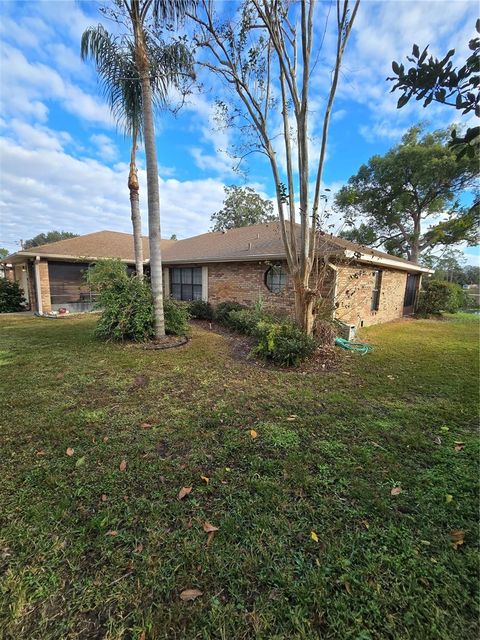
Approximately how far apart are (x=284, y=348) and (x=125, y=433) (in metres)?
3.24

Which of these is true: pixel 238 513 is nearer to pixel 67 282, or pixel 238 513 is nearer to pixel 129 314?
pixel 129 314

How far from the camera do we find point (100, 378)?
467cm

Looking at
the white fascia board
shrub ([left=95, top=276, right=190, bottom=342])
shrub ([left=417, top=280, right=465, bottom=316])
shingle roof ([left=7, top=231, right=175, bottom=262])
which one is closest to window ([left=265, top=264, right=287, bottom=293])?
the white fascia board

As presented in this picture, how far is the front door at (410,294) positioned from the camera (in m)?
13.2

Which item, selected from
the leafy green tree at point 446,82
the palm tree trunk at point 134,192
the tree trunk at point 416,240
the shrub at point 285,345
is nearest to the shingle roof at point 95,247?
the palm tree trunk at point 134,192

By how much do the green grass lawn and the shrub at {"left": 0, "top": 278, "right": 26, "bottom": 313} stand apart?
42.0 feet

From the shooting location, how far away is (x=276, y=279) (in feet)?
30.8

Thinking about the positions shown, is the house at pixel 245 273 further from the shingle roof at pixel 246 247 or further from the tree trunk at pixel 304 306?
the tree trunk at pixel 304 306

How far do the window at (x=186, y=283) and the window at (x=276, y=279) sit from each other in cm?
365

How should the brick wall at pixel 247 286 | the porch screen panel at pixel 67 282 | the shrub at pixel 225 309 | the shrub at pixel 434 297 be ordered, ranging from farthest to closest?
the shrub at pixel 434 297
the porch screen panel at pixel 67 282
the shrub at pixel 225 309
the brick wall at pixel 247 286

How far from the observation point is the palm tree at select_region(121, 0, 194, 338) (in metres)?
5.80

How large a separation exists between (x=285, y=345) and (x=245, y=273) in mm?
5171

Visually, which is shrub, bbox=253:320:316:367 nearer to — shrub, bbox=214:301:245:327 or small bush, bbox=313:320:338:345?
small bush, bbox=313:320:338:345

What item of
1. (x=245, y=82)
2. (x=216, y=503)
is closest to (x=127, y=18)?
(x=245, y=82)
